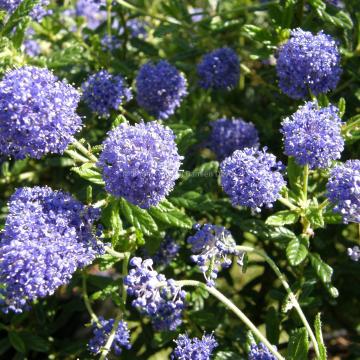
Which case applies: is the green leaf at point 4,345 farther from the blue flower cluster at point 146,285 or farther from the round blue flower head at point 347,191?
the round blue flower head at point 347,191

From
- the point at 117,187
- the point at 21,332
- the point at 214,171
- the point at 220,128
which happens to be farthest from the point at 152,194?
the point at 21,332

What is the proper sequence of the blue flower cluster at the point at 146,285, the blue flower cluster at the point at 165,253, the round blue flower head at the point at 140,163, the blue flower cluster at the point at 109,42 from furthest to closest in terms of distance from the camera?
the blue flower cluster at the point at 109,42 < the blue flower cluster at the point at 165,253 < the round blue flower head at the point at 140,163 < the blue flower cluster at the point at 146,285

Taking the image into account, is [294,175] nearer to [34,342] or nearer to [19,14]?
[19,14]

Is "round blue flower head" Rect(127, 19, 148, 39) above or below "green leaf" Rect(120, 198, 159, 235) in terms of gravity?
above

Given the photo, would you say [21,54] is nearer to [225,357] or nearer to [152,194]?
[152,194]

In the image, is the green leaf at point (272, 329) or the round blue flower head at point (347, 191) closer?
the round blue flower head at point (347, 191)

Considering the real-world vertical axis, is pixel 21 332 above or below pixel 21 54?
below

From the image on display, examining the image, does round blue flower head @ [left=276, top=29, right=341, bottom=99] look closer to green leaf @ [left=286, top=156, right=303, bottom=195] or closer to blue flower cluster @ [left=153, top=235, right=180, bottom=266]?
green leaf @ [left=286, top=156, right=303, bottom=195]

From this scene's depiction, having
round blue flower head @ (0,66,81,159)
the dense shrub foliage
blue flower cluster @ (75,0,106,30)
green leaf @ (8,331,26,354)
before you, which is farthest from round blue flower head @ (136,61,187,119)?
green leaf @ (8,331,26,354)

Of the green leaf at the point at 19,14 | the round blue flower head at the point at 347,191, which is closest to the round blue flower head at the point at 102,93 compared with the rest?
the green leaf at the point at 19,14
